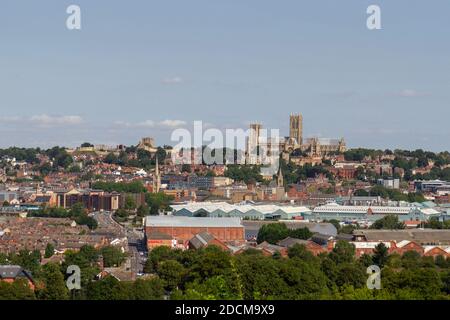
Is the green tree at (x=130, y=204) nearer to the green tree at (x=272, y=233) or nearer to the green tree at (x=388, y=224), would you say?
the green tree at (x=388, y=224)

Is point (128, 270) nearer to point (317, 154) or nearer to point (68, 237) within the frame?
point (68, 237)

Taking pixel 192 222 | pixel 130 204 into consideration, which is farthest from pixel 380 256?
pixel 130 204

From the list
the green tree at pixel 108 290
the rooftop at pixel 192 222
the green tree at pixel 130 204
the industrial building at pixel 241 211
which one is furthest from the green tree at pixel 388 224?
the green tree at pixel 108 290

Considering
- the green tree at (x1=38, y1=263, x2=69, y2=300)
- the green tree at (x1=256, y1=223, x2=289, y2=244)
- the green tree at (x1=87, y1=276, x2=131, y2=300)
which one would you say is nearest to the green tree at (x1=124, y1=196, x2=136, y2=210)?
the green tree at (x1=256, y1=223, x2=289, y2=244)

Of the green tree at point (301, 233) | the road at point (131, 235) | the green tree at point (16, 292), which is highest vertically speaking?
the green tree at point (16, 292)

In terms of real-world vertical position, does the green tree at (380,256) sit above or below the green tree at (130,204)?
above

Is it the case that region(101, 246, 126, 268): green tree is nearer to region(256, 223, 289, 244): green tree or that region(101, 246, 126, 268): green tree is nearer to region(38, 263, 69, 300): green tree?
region(38, 263, 69, 300): green tree
